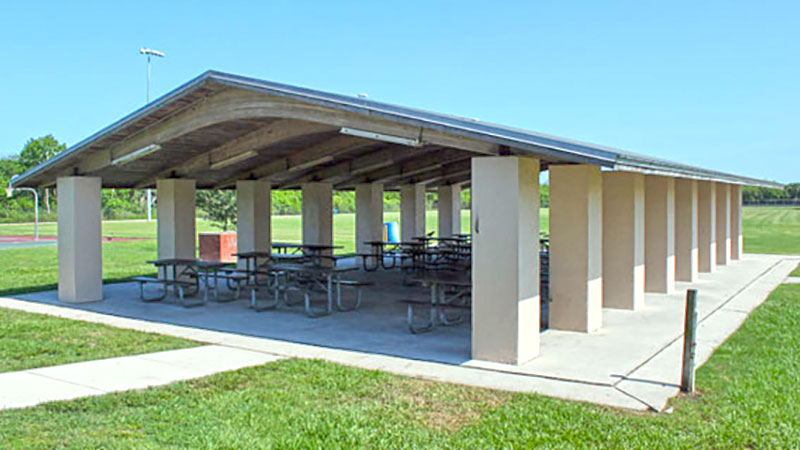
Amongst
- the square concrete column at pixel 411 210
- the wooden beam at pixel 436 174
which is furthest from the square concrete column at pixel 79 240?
the square concrete column at pixel 411 210

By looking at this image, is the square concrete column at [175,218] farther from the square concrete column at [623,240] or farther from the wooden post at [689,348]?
the wooden post at [689,348]

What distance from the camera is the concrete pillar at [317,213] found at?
17.3 m

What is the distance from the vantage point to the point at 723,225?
1830 cm

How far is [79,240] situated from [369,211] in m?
8.64

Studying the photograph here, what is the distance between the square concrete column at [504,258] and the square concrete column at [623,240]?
3862 millimetres

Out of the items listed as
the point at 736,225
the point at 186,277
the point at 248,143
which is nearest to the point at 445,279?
the point at 248,143

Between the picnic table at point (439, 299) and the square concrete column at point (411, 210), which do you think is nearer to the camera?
the picnic table at point (439, 299)

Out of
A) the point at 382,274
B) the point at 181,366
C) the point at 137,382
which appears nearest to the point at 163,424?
the point at 137,382

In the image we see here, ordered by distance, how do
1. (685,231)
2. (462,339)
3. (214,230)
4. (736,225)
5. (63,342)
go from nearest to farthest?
(63,342), (462,339), (685,231), (736,225), (214,230)

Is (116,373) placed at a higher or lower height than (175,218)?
lower

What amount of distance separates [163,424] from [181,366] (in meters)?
2.10

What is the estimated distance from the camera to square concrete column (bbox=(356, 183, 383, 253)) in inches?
759

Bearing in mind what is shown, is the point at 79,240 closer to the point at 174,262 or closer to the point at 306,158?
the point at 174,262

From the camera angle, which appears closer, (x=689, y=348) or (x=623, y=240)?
(x=689, y=348)
